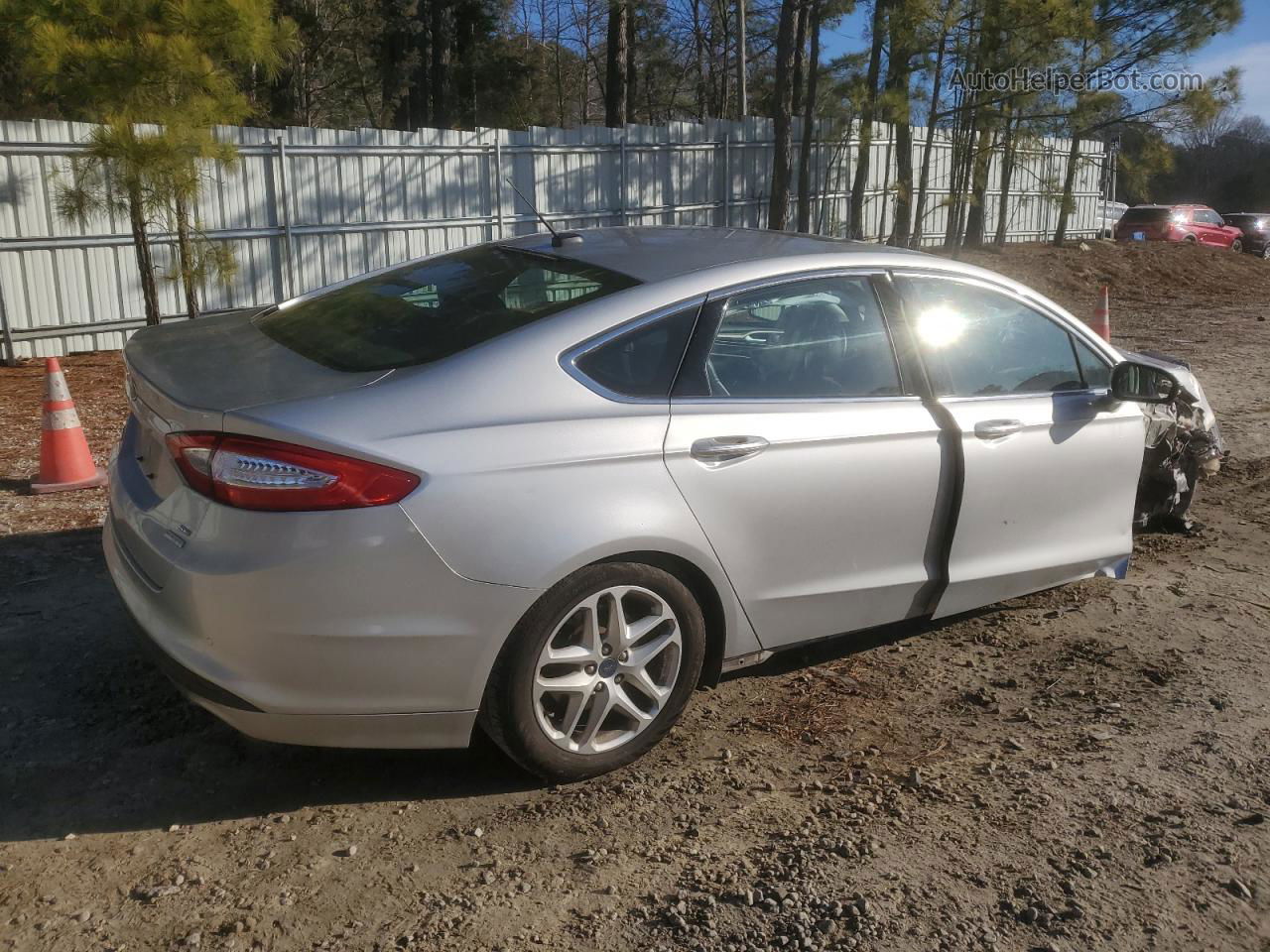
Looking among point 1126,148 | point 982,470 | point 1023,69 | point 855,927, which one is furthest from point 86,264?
point 1126,148

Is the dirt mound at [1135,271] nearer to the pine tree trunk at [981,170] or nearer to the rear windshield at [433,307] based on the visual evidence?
the pine tree trunk at [981,170]

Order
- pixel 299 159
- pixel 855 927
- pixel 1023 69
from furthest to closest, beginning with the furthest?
pixel 1023 69
pixel 299 159
pixel 855 927

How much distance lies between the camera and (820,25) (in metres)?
22.8

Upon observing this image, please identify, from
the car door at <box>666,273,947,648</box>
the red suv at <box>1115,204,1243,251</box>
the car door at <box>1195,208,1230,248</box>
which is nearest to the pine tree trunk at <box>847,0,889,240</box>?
the red suv at <box>1115,204,1243,251</box>

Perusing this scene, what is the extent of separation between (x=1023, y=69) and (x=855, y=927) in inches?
765

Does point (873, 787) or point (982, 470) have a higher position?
point (982, 470)

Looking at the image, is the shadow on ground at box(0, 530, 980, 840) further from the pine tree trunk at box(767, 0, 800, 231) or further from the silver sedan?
the pine tree trunk at box(767, 0, 800, 231)

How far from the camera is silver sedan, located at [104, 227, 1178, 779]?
299 cm

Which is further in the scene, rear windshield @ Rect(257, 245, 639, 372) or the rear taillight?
rear windshield @ Rect(257, 245, 639, 372)

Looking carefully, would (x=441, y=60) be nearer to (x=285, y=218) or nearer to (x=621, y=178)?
(x=621, y=178)

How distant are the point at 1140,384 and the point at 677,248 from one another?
190 centimetres

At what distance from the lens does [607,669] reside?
338cm

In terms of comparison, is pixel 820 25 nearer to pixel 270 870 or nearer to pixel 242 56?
pixel 242 56

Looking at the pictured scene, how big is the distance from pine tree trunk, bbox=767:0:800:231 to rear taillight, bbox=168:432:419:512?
16.3m
